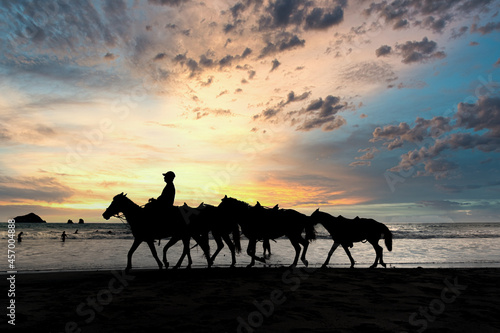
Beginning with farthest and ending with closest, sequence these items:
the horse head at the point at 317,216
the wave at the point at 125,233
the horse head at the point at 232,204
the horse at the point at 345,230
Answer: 1. the wave at the point at 125,233
2. the horse at the point at 345,230
3. the horse head at the point at 317,216
4. the horse head at the point at 232,204

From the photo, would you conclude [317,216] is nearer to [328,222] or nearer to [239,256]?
[328,222]

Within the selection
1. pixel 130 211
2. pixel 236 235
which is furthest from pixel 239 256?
pixel 130 211

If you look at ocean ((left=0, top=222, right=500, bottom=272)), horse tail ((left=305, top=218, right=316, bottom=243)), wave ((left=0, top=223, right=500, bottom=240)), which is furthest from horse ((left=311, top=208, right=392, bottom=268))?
wave ((left=0, top=223, right=500, bottom=240))

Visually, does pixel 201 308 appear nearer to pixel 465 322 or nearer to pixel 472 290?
pixel 465 322

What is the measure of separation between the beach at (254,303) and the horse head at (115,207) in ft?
6.63

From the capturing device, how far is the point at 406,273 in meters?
11.4

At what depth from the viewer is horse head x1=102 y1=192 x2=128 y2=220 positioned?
11000mm

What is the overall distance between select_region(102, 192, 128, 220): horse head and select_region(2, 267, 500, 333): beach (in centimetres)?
202

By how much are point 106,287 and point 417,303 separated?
740 centimetres

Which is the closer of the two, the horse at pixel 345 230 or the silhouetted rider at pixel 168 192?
the silhouetted rider at pixel 168 192

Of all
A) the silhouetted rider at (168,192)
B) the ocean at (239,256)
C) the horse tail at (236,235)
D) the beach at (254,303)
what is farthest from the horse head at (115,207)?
the horse tail at (236,235)

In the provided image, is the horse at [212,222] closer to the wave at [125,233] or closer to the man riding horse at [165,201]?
the man riding horse at [165,201]

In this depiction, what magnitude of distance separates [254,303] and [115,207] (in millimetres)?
6601

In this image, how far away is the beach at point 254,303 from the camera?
5293 mm
